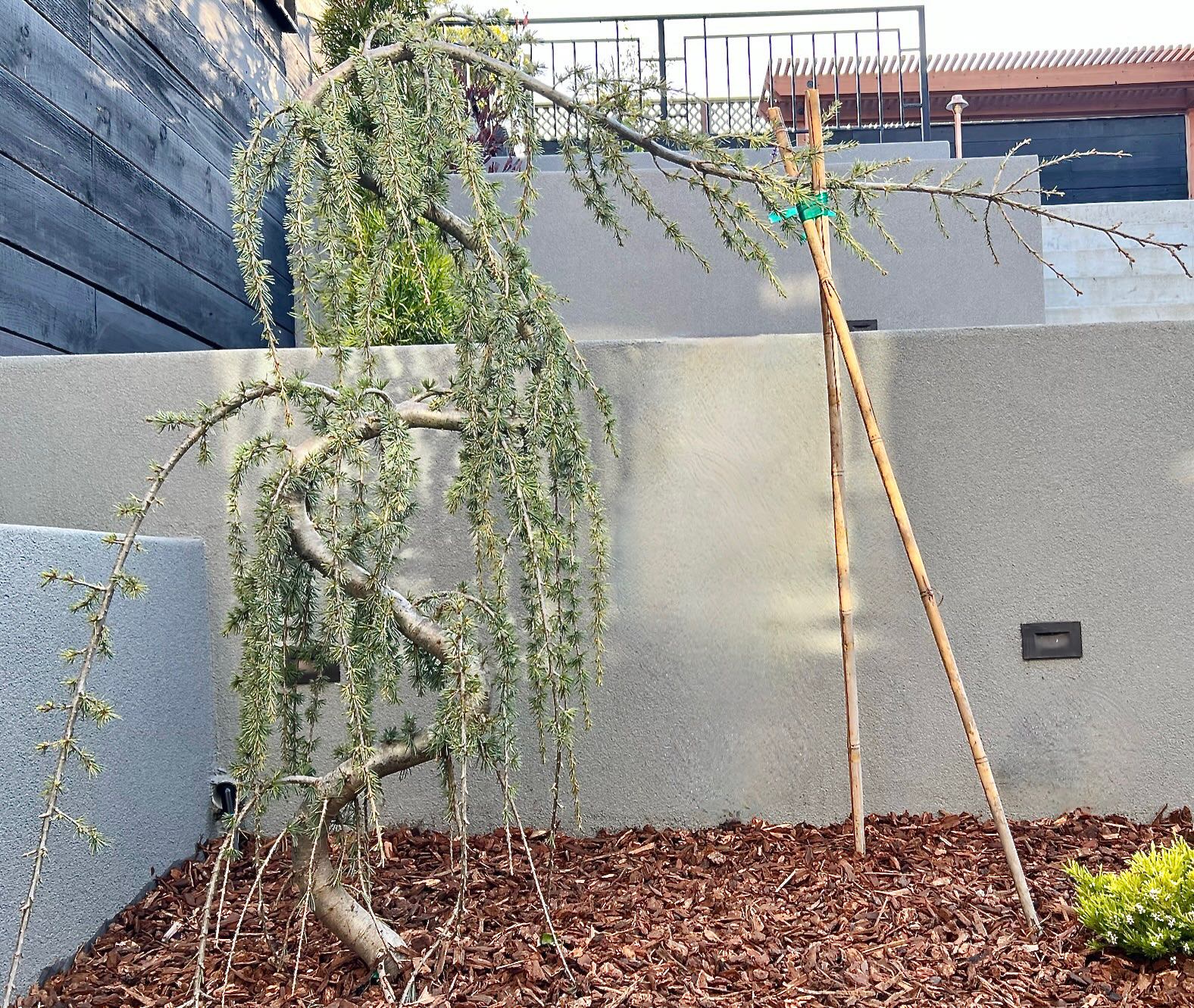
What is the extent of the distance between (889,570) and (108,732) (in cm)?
227

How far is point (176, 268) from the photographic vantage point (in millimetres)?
4074

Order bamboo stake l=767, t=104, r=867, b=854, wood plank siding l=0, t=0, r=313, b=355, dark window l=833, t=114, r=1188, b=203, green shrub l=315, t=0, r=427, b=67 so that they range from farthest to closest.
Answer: dark window l=833, t=114, r=1188, b=203
green shrub l=315, t=0, r=427, b=67
wood plank siding l=0, t=0, r=313, b=355
bamboo stake l=767, t=104, r=867, b=854

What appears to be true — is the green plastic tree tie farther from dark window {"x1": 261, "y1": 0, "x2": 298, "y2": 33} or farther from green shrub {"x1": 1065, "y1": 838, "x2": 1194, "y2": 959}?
dark window {"x1": 261, "y1": 0, "x2": 298, "y2": 33}

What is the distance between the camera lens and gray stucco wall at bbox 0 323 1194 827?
3.08 meters

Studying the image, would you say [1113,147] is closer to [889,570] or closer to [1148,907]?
[889,570]

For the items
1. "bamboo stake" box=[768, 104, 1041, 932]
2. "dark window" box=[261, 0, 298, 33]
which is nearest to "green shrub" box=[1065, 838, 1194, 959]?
"bamboo stake" box=[768, 104, 1041, 932]

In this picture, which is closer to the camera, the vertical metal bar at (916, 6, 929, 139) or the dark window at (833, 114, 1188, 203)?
the vertical metal bar at (916, 6, 929, 139)

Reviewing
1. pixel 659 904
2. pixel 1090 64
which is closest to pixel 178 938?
pixel 659 904

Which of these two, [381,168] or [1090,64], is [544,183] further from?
[1090,64]

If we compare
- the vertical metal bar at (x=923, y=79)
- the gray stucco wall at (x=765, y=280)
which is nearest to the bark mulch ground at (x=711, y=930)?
Answer: the gray stucco wall at (x=765, y=280)

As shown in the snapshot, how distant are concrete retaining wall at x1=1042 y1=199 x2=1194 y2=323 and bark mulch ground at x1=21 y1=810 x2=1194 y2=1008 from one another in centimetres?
414

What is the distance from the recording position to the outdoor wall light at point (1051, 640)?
3.07m

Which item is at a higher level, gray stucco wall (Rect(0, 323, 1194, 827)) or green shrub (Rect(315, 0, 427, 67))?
green shrub (Rect(315, 0, 427, 67))

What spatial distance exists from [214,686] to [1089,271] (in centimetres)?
586
